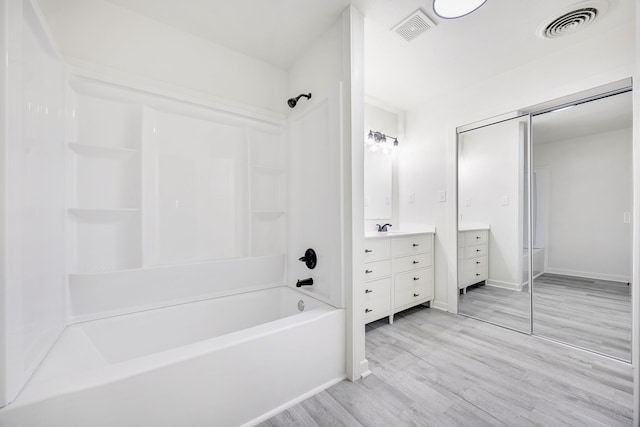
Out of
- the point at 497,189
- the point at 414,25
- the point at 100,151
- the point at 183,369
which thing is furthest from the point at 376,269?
the point at 100,151

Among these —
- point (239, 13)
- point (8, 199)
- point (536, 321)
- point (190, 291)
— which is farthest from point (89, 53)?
point (536, 321)

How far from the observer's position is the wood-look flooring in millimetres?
1971

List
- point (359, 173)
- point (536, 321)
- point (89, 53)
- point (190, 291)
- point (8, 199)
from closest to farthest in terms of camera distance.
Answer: point (8, 199) < point (89, 53) < point (359, 173) < point (190, 291) < point (536, 321)

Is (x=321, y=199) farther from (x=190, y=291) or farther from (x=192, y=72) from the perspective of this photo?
(x=192, y=72)

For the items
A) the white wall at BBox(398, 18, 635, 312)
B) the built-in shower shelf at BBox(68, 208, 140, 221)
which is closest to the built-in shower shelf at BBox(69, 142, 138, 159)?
the built-in shower shelf at BBox(68, 208, 140, 221)

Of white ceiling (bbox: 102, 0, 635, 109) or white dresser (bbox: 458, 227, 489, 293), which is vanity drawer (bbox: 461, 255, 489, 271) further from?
white ceiling (bbox: 102, 0, 635, 109)

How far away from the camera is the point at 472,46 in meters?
2.04

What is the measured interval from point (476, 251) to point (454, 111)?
1510 millimetres

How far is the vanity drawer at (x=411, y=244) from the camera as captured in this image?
2.49 metres

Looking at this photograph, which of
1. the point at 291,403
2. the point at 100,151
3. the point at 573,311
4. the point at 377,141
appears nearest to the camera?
the point at 291,403

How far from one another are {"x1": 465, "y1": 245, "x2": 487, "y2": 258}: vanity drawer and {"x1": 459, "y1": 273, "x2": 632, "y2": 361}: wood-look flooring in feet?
1.18

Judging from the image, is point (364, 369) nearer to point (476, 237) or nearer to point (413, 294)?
point (413, 294)

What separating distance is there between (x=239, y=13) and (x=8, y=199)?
1.59 m

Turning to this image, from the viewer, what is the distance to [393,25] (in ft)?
5.91
